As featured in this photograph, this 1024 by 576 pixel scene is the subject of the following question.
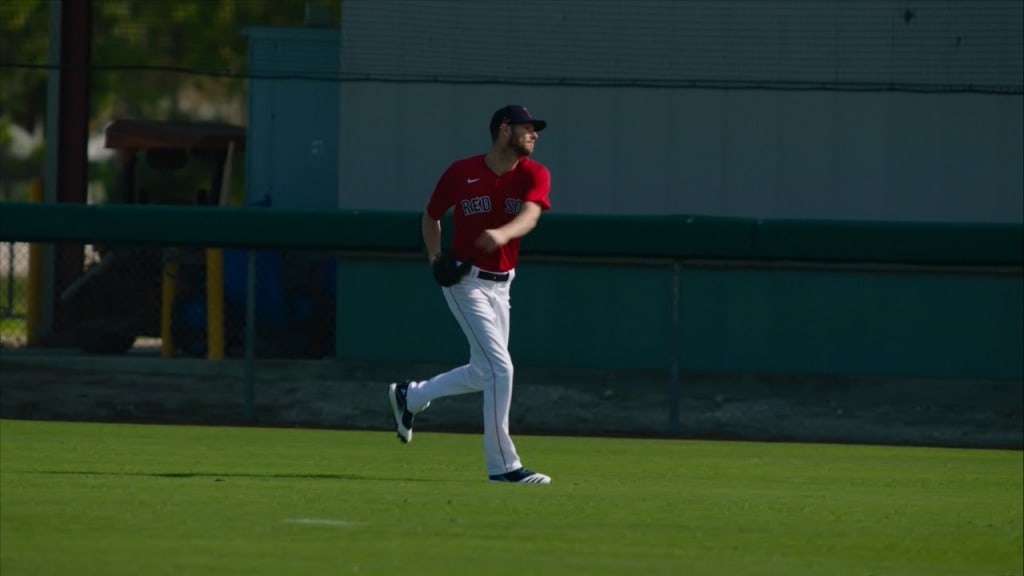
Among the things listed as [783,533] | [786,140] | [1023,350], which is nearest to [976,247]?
[1023,350]

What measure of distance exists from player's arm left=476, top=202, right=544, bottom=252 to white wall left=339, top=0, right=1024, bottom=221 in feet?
30.8

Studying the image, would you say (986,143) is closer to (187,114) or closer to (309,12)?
(309,12)

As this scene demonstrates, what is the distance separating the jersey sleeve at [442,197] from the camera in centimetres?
944

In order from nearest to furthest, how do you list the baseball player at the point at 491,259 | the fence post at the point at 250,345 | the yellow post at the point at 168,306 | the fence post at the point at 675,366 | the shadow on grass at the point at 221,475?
the baseball player at the point at 491,259 → the shadow on grass at the point at 221,475 → the fence post at the point at 675,366 → the fence post at the point at 250,345 → the yellow post at the point at 168,306

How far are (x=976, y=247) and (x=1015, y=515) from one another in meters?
7.38

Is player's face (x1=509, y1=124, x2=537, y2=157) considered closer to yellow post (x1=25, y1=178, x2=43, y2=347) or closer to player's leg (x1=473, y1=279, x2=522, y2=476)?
player's leg (x1=473, y1=279, x2=522, y2=476)

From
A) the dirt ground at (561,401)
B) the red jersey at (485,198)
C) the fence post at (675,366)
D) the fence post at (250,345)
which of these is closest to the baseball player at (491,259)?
the red jersey at (485,198)

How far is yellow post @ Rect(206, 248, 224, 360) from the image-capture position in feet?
60.1

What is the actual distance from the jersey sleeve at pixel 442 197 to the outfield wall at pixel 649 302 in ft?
21.4

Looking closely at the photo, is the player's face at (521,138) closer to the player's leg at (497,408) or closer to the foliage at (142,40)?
the player's leg at (497,408)

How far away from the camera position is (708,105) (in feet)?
60.6

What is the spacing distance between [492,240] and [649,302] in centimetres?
945

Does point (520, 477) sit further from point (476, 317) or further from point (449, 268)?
point (449, 268)

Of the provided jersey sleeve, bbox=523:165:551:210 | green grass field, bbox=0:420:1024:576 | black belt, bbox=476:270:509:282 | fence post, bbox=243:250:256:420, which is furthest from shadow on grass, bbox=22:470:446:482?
fence post, bbox=243:250:256:420
